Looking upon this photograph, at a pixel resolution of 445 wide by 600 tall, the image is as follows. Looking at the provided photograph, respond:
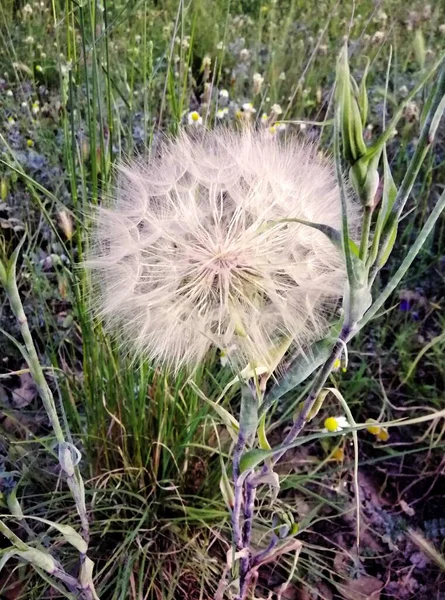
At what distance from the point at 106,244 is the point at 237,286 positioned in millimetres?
213

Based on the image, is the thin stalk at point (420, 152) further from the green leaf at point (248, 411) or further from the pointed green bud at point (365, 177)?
the green leaf at point (248, 411)

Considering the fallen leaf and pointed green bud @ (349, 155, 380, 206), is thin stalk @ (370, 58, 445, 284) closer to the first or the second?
pointed green bud @ (349, 155, 380, 206)

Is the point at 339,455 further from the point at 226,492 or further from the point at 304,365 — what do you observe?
the point at 304,365

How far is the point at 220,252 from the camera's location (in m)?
0.80

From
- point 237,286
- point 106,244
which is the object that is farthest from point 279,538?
point 106,244

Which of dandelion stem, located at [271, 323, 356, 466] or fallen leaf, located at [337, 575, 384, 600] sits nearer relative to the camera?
dandelion stem, located at [271, 323, 356, 466]

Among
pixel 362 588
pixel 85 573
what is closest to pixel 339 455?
pixel 362 588

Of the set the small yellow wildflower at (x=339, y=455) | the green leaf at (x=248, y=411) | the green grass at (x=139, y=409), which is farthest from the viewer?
the small yellow wildflower at (x=339, y=455)

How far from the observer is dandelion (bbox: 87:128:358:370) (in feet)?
2.40

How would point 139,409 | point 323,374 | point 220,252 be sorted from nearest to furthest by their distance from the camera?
point 323,374, point 220,252, point 139,409

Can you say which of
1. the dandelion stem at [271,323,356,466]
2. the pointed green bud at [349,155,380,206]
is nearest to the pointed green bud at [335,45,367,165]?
the pointed green bud at [349,155,380,206]

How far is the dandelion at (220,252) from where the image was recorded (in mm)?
730

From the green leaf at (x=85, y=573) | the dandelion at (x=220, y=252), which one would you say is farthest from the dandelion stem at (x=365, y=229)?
the green leaf at (x=85, y=573)

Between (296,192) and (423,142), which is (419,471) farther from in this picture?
(423,142)
